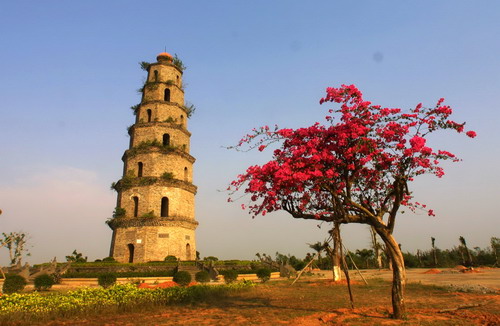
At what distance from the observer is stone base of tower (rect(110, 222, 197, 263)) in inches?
→ 1065

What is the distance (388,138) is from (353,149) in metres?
1.17

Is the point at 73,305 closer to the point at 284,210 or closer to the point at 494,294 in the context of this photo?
the point at 284,210

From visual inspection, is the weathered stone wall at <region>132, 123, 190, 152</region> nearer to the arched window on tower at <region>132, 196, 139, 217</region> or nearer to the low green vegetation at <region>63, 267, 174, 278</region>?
the arched window on tower at <region>132, 196, 139, 217</region>

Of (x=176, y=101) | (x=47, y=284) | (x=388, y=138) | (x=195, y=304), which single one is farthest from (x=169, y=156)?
(x=388, y=138)

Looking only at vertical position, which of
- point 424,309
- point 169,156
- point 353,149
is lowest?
point 424,309

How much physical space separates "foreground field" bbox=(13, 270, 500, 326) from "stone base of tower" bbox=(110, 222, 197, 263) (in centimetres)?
1430

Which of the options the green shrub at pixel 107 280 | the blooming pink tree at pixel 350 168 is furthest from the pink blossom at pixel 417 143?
the green shrub at pixel 107 280

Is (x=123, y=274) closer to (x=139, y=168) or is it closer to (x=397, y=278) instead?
(x=139, y=168)

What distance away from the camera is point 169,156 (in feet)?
101

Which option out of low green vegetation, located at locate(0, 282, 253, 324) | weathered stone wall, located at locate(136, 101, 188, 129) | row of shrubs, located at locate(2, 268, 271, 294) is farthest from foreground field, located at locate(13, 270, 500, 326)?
weathered stone wall, located at locate(136, 101, 188, 129)

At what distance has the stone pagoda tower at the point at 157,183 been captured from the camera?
27.8m

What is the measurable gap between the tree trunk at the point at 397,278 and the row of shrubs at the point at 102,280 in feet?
37.2

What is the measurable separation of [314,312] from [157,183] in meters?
21.5

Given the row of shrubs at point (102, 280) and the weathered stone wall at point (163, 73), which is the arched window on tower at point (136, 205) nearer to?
the row of shrubs at point (102, 280)
